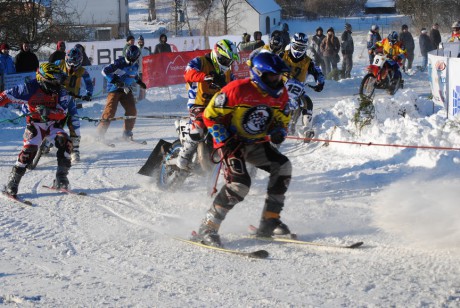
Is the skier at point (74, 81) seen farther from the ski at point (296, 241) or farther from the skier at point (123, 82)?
the ski at point (296, 241)

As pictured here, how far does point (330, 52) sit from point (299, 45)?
11580 millimetres

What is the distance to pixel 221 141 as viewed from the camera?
6.62m

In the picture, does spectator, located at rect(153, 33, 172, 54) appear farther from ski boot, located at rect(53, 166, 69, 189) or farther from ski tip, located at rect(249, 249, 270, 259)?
ski tip, located at rect(249, 249, 270, 259)

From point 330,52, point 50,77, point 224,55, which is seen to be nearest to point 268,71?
point 224,55

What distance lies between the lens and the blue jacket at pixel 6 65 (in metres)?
16.2

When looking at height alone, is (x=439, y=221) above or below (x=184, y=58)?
below

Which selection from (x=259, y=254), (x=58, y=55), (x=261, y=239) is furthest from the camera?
(x=58, y=55)

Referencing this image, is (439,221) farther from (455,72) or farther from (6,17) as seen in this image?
(6,17)

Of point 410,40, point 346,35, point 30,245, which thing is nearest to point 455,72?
point 30,245

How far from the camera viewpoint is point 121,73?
12.5 m

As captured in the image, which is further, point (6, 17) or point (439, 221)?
point (6, 17)

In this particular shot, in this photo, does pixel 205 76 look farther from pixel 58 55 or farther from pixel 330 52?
pixel 330 52

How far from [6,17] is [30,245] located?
1593 cm

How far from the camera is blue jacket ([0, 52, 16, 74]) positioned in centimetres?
1617
